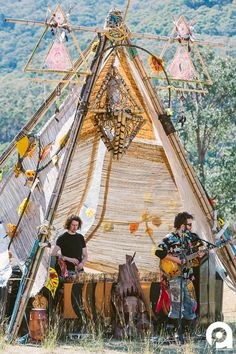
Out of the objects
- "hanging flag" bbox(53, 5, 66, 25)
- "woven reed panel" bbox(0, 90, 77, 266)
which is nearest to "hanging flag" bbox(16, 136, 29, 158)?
"woven reed panel" bbox(0, 90, 77, 266)

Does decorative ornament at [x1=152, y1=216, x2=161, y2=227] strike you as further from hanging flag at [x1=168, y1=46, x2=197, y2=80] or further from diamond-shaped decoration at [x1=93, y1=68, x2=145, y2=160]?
hanging flag at [x1=168, y1=46, x2=197, y2=80]

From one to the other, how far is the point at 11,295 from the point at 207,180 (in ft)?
51.8

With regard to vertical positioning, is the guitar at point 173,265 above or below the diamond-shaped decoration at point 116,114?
below

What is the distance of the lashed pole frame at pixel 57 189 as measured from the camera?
335 inches

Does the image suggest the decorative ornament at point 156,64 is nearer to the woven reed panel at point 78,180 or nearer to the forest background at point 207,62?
the woven reed panel at point 78,180

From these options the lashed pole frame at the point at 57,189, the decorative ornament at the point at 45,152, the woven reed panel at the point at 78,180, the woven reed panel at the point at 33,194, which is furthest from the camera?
the woven reed panel at the point at 78,180

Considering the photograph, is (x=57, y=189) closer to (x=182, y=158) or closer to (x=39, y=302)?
(x=39, y=302)

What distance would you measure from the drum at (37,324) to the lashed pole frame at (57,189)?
25 centimetres

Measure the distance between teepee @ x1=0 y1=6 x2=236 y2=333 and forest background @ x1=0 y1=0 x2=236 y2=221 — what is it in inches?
465

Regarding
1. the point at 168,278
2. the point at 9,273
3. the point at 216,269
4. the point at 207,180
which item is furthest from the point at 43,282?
the point at 207,180

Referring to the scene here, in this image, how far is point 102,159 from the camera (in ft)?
36.8

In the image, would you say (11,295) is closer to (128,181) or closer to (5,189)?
(5,189)

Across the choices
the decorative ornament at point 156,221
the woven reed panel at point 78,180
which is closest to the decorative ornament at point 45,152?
the woven reed panel at point 78,180

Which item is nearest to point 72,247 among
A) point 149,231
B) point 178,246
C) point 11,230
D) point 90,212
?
point 11,230
